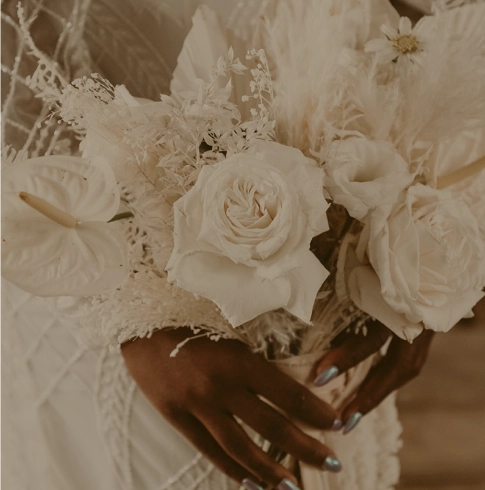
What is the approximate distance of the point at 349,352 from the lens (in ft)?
1.97

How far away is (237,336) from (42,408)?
0.94 feet

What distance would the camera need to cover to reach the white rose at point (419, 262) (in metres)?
0.42

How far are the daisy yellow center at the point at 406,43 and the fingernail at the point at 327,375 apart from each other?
0.35 metres

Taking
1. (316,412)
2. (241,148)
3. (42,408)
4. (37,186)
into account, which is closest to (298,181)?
(241,148)

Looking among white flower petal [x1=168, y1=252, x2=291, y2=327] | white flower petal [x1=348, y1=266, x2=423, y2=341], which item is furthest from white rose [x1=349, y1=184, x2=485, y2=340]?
white flower petal [x1=168, y1=252, x2=291, y2=327]

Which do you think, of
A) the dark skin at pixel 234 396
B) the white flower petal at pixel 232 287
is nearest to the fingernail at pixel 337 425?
the dark skin at pixel 234 396

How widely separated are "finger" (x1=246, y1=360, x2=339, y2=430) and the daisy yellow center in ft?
1.13

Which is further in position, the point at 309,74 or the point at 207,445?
the point at 207,445

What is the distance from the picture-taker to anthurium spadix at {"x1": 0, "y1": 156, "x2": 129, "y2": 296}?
0.35 meters

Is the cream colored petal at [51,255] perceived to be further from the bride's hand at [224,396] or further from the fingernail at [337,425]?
the fingernail at [337,425]

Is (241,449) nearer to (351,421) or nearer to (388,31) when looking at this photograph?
(351,421)

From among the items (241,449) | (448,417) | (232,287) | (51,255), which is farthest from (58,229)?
(448,417)

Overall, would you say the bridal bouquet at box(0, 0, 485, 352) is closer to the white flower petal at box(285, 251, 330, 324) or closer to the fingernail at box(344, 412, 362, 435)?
the white flower petal at box(285, 251, 330, 324)

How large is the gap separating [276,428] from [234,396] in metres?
0.06
